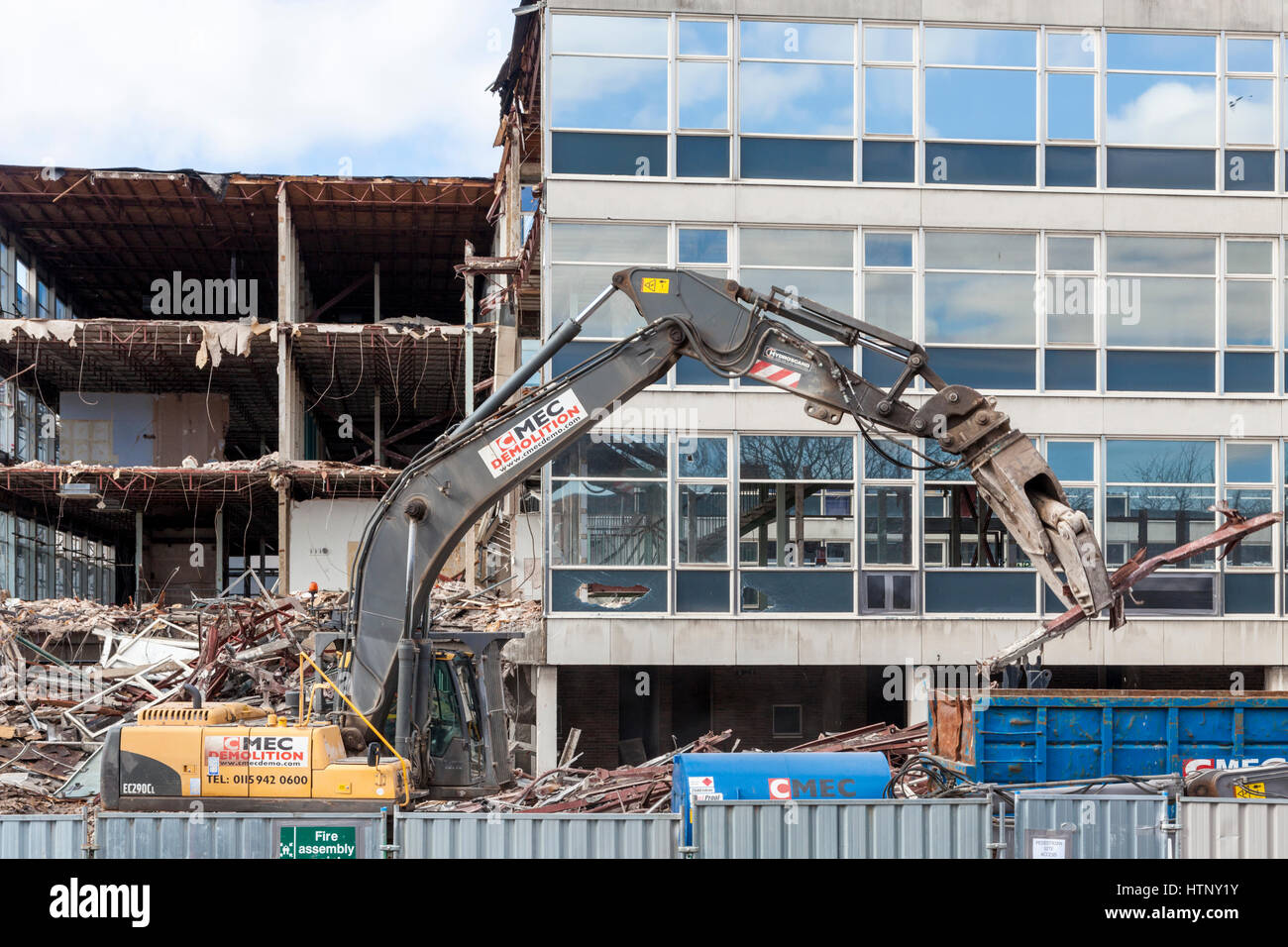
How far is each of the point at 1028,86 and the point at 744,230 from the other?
18.3 ft

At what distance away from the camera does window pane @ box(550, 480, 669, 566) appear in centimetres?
1978

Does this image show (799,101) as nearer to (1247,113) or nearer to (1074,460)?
(1074,460)

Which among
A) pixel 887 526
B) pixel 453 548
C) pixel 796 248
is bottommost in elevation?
pixel 453 548

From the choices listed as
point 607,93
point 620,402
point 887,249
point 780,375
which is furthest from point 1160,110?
point 620,402

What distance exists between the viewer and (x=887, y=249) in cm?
2034

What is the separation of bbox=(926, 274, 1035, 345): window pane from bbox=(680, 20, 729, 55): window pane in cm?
536

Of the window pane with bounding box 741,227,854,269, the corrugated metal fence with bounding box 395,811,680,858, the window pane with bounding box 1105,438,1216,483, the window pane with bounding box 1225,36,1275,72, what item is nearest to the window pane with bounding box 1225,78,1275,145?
the window pane with bounding box 1225,36,1275,72

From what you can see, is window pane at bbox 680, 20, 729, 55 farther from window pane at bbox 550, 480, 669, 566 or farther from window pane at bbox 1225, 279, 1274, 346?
window pane at bbox 1225, 279, 1274, 346

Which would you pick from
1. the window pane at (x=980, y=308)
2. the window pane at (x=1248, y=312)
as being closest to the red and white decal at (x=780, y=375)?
the window pane at (x=980, y=308)

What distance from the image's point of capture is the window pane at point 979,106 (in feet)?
67.1

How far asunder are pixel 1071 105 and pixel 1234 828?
1496cm

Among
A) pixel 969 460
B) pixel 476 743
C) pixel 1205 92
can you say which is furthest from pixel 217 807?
pixel 1205 92
